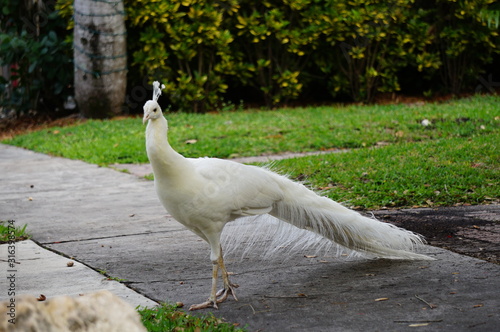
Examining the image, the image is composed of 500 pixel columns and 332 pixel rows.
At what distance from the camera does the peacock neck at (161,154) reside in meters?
3.85

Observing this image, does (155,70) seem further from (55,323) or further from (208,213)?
(55,323)

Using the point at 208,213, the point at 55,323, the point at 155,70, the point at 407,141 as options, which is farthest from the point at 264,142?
the point at 55,323

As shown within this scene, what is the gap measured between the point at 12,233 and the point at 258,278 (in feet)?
6.98

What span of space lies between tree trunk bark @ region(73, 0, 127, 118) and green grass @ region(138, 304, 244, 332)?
894cm

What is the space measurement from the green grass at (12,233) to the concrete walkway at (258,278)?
10 cm

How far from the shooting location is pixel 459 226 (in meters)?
5.45

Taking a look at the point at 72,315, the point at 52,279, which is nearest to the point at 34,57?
the point at 52,279

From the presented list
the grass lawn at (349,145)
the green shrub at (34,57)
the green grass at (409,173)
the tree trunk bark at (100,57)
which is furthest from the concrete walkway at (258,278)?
the green shrub at (34,57)

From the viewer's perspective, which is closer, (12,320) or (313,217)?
(12,320)

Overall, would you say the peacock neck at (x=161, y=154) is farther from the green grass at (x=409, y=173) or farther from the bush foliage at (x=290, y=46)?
the bush foliage at (x=290, y=46)

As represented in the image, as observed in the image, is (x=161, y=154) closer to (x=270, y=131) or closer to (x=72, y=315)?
(x=72, y=315)

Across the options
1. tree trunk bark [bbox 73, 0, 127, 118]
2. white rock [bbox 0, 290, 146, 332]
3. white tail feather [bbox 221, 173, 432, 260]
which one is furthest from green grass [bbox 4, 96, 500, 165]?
white rock [bbox 0, 290, 146, 332]

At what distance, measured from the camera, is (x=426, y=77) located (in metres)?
13.9

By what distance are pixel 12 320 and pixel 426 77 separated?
41.0 ft
